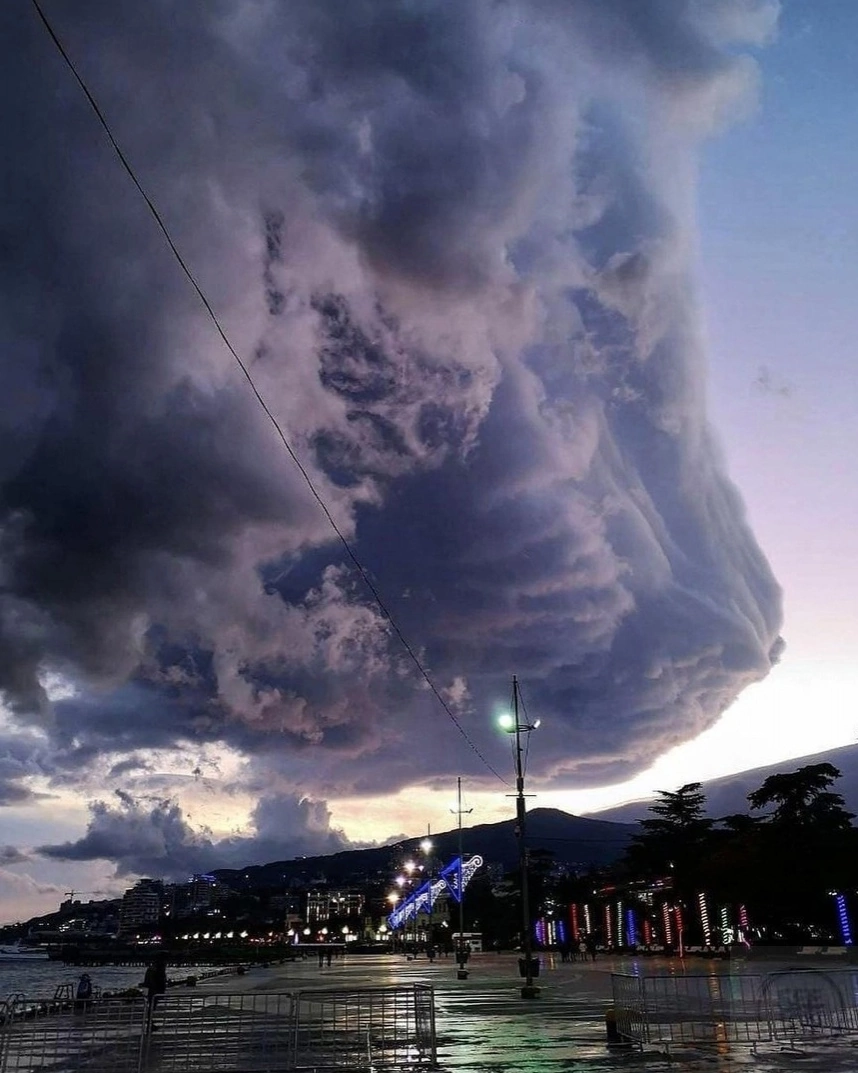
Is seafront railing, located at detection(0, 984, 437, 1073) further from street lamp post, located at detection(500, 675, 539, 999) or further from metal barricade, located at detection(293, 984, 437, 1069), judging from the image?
street lamp post, located at detection(500, 675, 539, 999)

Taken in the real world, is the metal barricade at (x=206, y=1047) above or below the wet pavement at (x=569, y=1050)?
above

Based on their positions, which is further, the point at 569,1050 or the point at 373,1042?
the point at 373,1042

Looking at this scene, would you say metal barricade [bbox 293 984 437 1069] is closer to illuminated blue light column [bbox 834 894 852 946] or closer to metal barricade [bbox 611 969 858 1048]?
metal barricade [bbox 611 969 858 1048]

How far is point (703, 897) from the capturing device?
70625mm

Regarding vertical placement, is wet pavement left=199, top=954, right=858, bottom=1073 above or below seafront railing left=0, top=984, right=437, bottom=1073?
below

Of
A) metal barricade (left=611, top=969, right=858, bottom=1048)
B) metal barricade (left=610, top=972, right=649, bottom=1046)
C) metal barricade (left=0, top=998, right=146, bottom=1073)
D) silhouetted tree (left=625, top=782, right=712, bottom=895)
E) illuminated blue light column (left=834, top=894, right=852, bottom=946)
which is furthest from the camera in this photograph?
silhouetted tree (left=625, top=782, right=712, bottom=895)

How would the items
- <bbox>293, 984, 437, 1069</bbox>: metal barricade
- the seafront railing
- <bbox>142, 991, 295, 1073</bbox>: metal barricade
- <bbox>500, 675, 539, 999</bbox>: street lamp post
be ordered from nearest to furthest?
the seafront railing < <bbox>142, 991, 295, 1073</bbox>: metal barricade < <bbox>293, 984, 437, 1069</bbox>: metal barricade < <bbox>500, 675, 539, 999</bbox>: street lamp post

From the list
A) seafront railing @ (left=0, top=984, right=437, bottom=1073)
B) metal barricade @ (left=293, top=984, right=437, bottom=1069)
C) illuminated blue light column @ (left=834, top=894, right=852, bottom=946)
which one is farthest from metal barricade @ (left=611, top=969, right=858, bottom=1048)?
illuminated blue light column @ (left=834, top=894, right=852, bottom=946)

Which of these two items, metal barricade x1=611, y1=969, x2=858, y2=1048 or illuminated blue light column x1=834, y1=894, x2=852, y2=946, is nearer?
metal barricade x1=611, y1=969, x2=858, y2=1048

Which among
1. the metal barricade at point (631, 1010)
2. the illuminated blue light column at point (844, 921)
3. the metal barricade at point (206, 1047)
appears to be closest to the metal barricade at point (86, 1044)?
the metal barricade at point (206, 1047)

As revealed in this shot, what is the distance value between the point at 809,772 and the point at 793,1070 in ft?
Answer: 225

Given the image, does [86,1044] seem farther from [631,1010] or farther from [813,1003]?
[813,1003]

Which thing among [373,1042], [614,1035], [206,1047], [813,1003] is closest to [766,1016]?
[813,1003]

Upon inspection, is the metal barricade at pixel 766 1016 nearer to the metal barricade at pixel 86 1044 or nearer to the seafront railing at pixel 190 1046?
the seafront railing at pixel 190 1046
